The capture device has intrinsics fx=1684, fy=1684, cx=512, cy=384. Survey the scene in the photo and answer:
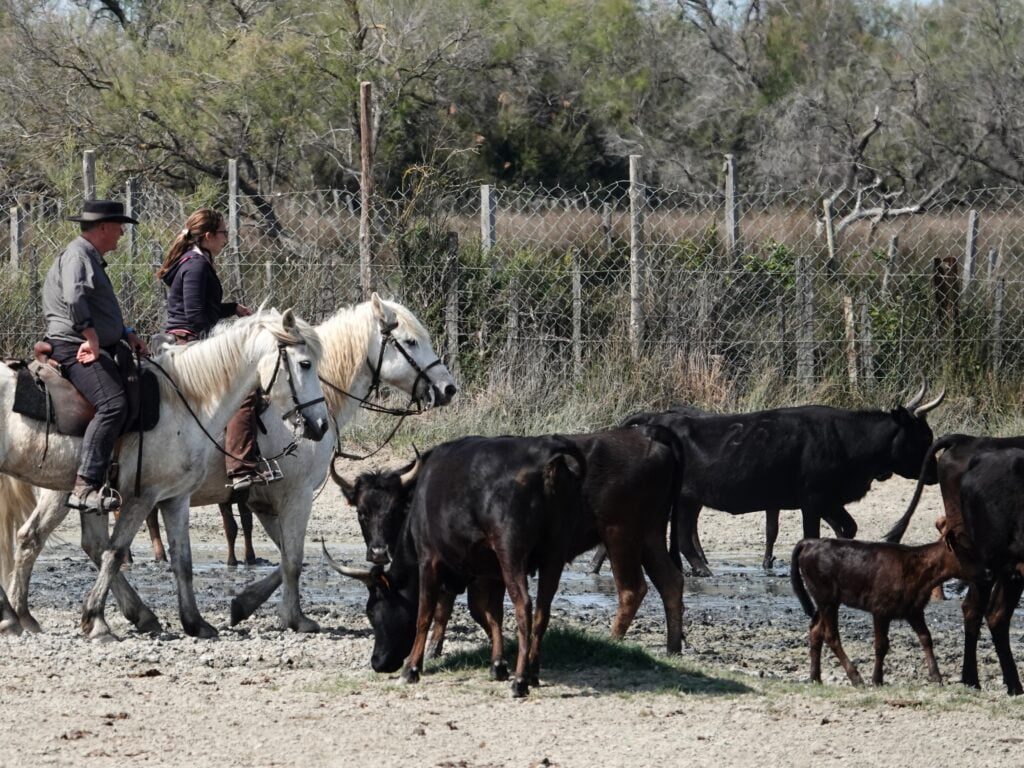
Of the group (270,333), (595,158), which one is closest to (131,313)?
(270,333)

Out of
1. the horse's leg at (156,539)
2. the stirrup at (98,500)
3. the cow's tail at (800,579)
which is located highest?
the stirrup at (98,500)

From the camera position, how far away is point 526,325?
17922 mm

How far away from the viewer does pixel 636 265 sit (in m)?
17.6

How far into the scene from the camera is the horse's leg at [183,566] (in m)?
9.70

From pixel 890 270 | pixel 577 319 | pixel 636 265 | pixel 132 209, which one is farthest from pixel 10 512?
pixel 890 270

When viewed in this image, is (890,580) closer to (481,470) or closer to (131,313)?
(481,470)

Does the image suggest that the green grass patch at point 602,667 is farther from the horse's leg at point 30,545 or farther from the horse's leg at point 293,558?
the horse's leg at point 30,545

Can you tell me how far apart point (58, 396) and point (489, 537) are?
2.76m

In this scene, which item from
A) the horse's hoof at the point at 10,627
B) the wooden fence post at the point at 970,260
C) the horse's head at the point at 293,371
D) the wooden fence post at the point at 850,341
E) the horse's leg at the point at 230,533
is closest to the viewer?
the horse's hoof at the point at 10,627

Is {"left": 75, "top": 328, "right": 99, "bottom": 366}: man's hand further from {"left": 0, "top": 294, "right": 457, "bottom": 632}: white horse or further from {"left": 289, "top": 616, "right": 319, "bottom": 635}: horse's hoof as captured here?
{"left": 289, "top": 616, "right": 319, "bottom": 635}: horse's hoof

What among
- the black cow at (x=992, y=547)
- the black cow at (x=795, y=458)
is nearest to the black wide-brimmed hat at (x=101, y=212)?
the black cow at (x=795, y=458)

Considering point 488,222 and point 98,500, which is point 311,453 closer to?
point 98,500

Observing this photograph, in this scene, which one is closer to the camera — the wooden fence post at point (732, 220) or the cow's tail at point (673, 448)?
the cow's tail at point (673, 448)

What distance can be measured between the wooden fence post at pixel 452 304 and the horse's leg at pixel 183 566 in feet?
25.9
